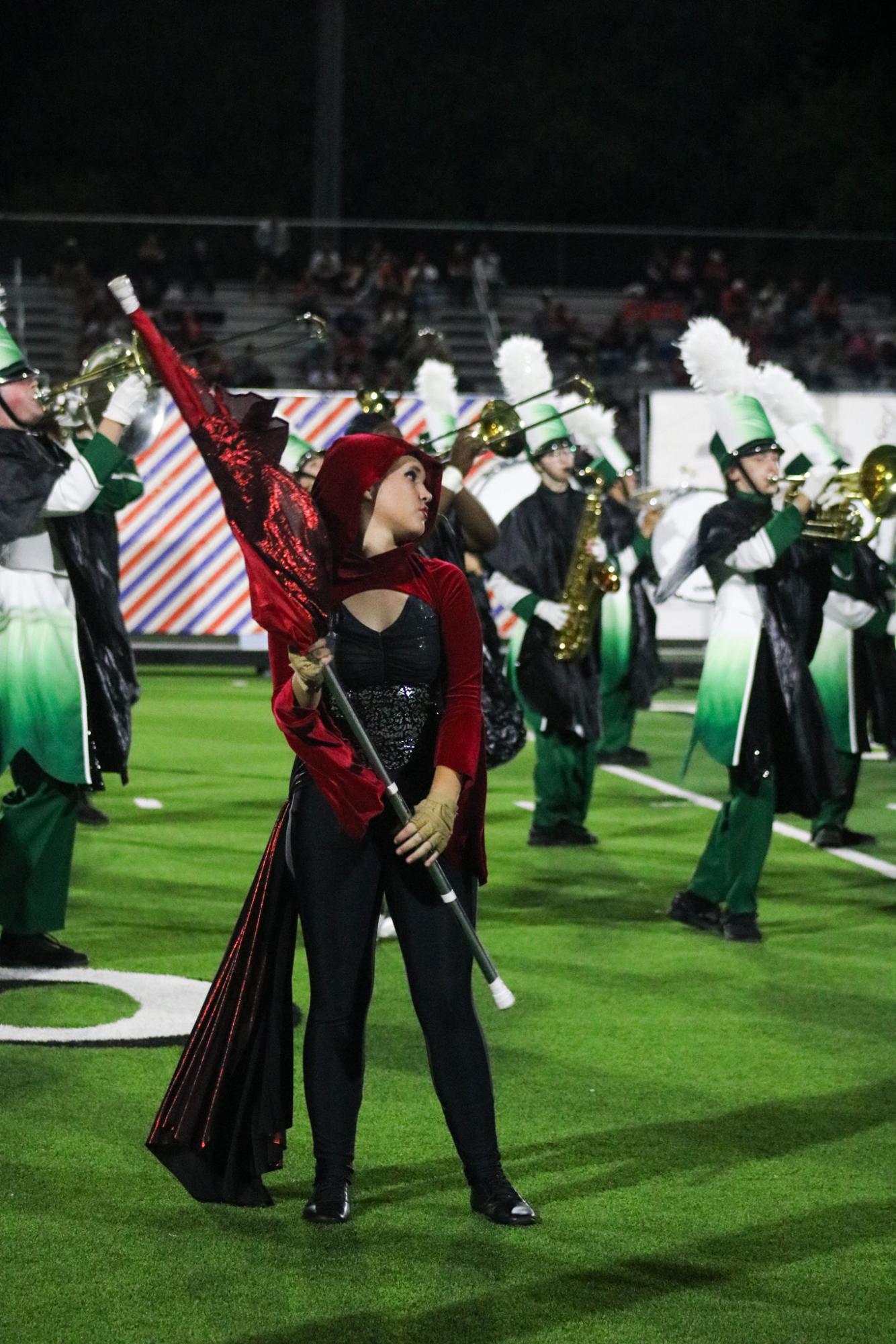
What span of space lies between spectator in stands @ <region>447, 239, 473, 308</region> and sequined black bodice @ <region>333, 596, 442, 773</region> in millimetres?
19168

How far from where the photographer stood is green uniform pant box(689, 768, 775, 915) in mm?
7793

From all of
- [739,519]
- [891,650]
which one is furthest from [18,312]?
[739,519]

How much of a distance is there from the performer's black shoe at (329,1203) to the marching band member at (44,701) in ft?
8.86

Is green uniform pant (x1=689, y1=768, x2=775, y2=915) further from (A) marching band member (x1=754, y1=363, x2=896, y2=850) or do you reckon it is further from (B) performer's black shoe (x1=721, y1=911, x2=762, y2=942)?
(A) marching band member (x1=754, y1=363, x2=896, y2=850)

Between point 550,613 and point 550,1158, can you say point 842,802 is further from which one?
point 550,1158

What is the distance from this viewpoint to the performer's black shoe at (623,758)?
1344 centimetres

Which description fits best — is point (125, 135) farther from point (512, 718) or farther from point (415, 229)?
point (512, 718)

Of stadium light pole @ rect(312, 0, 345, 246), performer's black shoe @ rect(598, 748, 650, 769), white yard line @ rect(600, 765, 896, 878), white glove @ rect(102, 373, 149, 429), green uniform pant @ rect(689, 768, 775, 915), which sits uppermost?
stadium light pole @ rect(312, 0, 345, 246)

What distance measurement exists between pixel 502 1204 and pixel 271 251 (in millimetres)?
19475

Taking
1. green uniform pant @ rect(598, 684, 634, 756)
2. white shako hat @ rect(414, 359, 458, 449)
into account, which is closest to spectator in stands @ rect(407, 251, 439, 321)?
green uniform pant @ rect(598, 684, 634, 756)

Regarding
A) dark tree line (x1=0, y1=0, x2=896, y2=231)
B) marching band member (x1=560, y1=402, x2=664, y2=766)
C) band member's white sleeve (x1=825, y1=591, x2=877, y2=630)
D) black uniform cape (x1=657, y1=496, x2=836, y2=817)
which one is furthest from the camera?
dark tree line (x1=0, y1=0, x2=896, y2=231)

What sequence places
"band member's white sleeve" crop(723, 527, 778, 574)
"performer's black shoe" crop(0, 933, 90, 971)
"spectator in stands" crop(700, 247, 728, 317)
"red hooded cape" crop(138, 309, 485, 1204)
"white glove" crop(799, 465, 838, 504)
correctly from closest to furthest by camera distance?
A: "red hooded cape" crop(138, 309, 485, 1204) < "performer's black shoe" crop(0, 933, 90, 971) < "band member's white sleeve" crop(723, 527, 778, 574) < "white glove" crop(799, 465, 838, 504) < "spectator in stands" crop(700, 247, 728, 317)

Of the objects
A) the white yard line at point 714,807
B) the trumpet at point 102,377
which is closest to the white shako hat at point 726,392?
the trumpet at point 102,377

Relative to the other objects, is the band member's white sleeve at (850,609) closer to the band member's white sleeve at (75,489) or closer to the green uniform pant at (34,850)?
the green uniform pant at (34,850)
